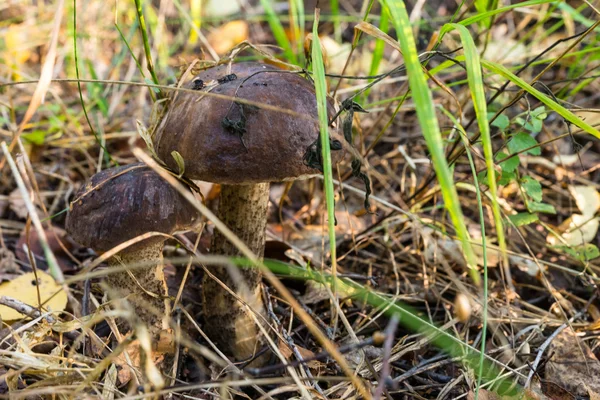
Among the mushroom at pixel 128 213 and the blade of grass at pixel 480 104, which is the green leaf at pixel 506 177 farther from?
the mushroom at pixel 128 213

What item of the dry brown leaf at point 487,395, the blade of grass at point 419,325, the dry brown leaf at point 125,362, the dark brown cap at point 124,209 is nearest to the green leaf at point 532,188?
the blade of grass at point 419,325

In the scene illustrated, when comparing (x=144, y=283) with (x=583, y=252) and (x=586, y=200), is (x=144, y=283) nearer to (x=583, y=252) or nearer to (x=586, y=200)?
(x=583, y=252)

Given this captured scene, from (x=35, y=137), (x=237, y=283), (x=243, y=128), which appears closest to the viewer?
(x=243, y=128)

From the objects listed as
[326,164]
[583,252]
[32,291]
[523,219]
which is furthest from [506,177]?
[32,291]

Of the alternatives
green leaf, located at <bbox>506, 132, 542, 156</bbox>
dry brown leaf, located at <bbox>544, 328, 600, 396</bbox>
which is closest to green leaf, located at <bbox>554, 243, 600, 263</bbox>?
dry brown leaf, located at <bbox>544, 328, 600, 396</bbox>

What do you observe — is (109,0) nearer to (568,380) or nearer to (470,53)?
(470,53)

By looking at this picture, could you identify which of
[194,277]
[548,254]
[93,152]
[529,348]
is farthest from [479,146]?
[93,152]
